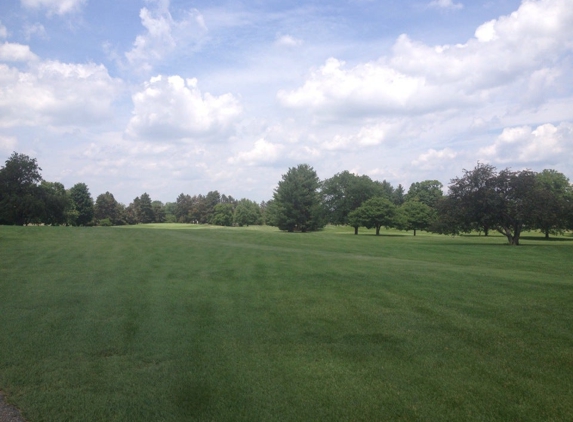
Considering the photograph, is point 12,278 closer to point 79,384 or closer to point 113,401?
point 79,384

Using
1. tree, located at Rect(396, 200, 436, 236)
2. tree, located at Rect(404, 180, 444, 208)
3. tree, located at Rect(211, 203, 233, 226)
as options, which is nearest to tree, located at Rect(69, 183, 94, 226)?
tree, located at Rect(211, 203, 233, 226)

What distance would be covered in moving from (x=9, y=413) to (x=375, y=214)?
58.8 metres

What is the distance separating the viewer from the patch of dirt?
4.68 metres

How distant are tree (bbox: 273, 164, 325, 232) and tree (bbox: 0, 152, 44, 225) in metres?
36.8

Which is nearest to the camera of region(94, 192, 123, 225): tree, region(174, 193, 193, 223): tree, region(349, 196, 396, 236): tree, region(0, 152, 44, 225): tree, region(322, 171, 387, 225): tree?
region(0, 152, 44, 225): tree

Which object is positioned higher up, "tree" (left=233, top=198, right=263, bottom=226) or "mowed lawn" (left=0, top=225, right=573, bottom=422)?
"tree" (left=233, top=198, right=263, bottom=226)

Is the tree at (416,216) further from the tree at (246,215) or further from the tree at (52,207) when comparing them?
the tree at (246,215)

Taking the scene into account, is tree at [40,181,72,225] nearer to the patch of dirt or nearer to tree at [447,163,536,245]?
tree at [447,163,536,245]

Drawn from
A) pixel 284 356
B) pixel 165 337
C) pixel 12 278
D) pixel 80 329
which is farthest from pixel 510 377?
pixel 12 278

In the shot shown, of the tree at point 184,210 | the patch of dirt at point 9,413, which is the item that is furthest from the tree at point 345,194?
the patch of dirt at point 9,413

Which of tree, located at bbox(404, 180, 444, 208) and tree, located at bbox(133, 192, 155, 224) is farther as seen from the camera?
tree, located at bbox(133, 192, 155, 224)

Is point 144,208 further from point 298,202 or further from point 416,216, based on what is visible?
point 416,216

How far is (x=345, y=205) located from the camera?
2943 inches

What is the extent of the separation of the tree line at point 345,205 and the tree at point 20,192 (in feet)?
0.36
